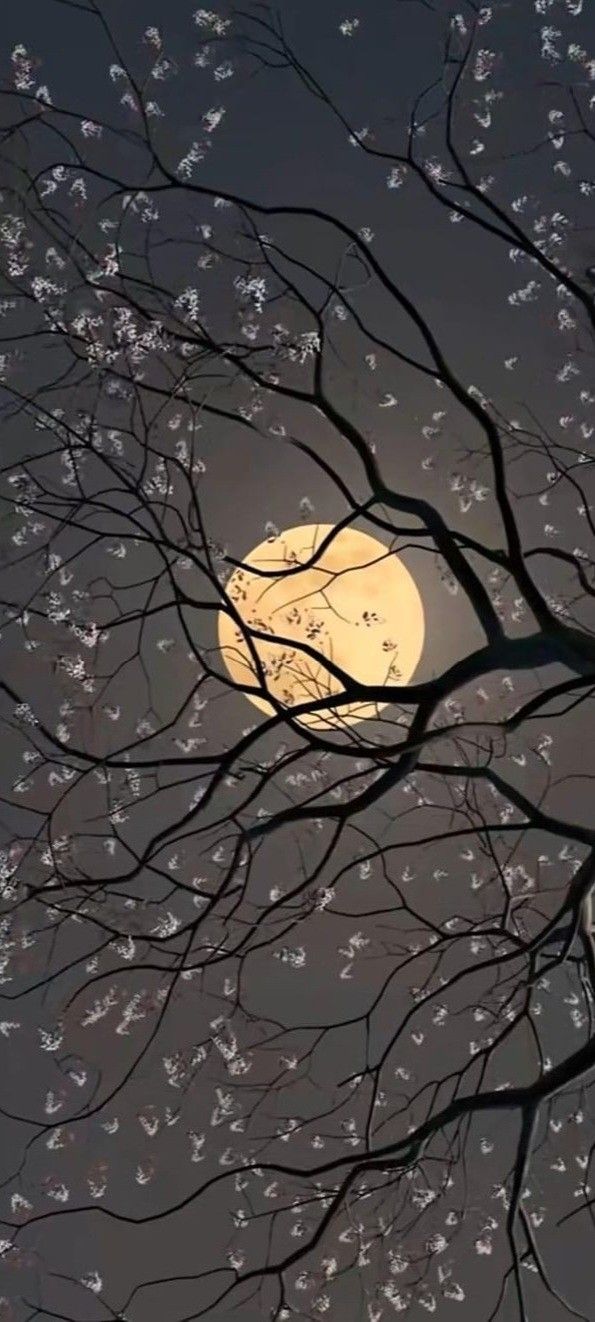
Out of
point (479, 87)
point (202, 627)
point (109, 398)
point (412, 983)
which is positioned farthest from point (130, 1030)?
point (479, 87)

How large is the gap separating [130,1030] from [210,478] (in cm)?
246

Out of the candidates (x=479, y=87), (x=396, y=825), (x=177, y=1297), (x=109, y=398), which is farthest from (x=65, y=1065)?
(x=479, y=87)

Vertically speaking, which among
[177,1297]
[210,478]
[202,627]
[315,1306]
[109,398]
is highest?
[210,478]

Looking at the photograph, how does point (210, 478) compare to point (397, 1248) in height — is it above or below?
above

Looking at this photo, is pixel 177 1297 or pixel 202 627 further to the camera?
pixel 177 1297

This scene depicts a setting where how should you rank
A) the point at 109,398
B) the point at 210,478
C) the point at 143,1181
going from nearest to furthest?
1. the point at 109,398
2. the point at 210,478
3. the point at 143,1181

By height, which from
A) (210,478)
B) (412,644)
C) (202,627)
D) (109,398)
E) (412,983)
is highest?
(210,478)

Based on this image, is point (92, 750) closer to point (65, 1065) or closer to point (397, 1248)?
point (65, 1065)

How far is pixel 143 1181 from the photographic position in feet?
20.2

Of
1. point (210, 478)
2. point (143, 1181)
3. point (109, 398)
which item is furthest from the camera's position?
point (143, 1181)

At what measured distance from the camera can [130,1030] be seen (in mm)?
6082

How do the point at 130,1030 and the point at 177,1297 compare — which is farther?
the point at 177,1297

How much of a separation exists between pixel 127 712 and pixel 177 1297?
2.88m

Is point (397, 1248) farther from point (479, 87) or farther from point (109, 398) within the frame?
point (479, 87)
